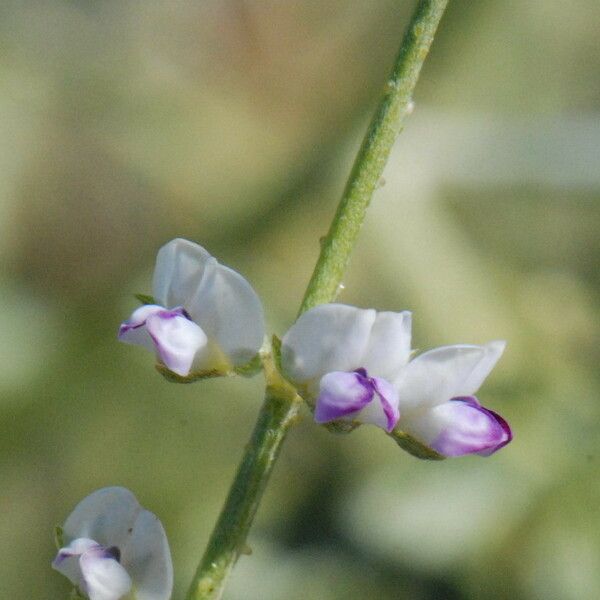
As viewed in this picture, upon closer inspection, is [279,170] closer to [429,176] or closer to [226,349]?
[429,176]

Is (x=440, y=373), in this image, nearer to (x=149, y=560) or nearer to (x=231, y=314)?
→ (x=231, y=314)

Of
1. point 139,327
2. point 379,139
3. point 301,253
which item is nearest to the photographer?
point 379,139

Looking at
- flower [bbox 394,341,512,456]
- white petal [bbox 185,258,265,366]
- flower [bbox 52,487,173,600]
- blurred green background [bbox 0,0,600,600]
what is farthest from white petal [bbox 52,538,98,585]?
blurred green background [bbox 0,0,600,600]

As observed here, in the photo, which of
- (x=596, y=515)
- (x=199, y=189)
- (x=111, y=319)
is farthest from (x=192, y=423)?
(x=596, y=515)

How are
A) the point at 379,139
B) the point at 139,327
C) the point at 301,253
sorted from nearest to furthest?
1. the point at 379,139
2. the point at 139,327
3. the point at 301,253

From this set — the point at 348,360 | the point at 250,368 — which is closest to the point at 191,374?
the point at 250,368

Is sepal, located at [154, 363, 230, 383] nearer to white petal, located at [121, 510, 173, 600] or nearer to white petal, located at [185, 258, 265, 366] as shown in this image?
white petal, located at [185, 258, 265, 366]
